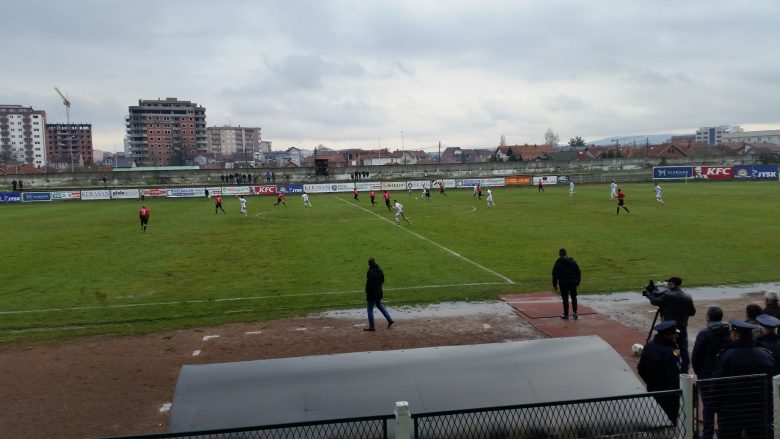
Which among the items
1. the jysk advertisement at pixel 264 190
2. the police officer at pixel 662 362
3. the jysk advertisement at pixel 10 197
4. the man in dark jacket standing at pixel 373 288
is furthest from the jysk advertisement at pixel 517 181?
the police officer at pixel 662 362

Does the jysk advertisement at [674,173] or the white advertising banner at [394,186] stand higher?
the jysk advertisement at [674,173]

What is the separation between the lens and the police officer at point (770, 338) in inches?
281

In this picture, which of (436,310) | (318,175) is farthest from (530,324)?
(318,175)

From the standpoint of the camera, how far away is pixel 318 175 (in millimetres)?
83125

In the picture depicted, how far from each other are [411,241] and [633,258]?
10316mm

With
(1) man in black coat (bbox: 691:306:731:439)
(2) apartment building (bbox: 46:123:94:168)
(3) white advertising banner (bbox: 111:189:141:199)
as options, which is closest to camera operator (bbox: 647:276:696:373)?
(1) man in black coat (bbox: 691:306:731:439)

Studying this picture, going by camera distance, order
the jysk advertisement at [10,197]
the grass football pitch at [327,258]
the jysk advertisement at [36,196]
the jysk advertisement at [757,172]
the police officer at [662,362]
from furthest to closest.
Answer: the jysk advertisement at [757,172]
the jysk advertisement at [36,196]
the jysk advertisement at [10,197]
the grass football pitch at [327,258]
the police officer at [662,362]

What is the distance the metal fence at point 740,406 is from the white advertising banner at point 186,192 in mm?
66682

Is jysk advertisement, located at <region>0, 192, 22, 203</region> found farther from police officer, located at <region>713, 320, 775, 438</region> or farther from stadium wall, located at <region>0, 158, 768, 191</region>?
police officer, located at <region>713, 320, 775, 438</region>

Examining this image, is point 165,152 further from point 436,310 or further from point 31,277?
point 436,310

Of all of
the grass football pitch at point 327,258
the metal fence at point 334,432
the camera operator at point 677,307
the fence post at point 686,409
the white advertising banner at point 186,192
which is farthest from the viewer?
the white advertising banner at point 186,192

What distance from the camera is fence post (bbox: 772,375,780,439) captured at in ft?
19.6

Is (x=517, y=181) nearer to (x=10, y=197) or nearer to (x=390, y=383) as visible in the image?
(x=10, y=197)

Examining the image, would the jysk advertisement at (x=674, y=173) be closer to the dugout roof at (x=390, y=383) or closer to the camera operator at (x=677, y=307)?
the camera operator at (x=677, y=307)
